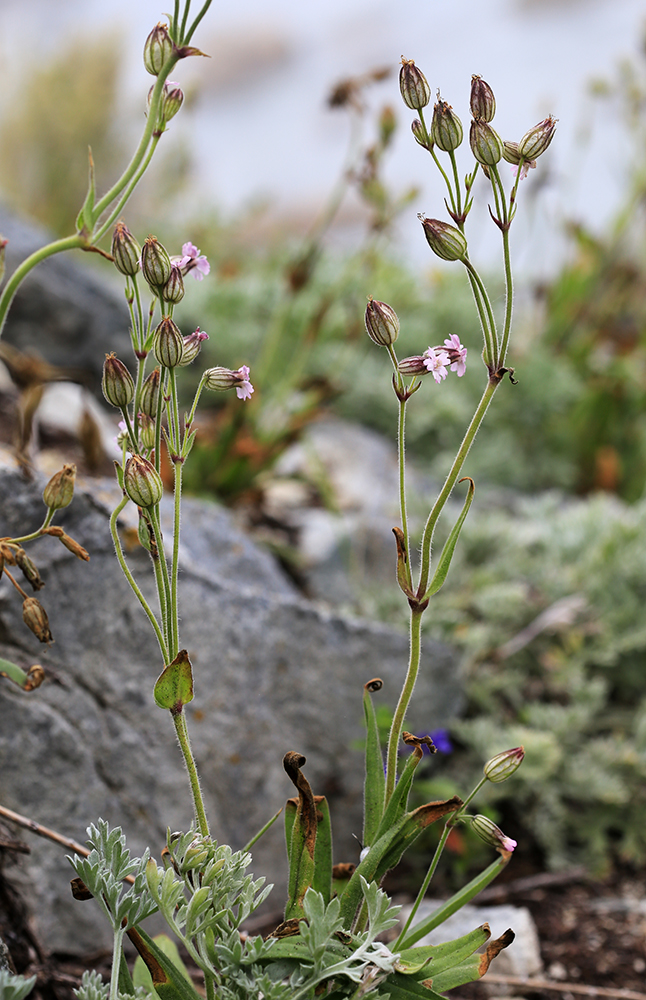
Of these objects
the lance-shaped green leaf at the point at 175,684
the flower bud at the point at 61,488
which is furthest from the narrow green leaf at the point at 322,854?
the flower bud at the point at 61,488

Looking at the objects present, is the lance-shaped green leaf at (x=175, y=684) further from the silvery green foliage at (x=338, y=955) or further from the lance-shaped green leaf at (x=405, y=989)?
the lance-shaped green leaf at (x=405, y=989)

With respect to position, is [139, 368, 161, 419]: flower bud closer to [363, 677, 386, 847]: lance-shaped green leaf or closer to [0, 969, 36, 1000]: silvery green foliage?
[363, 677, 386, 847]: lance-shaped green leaf

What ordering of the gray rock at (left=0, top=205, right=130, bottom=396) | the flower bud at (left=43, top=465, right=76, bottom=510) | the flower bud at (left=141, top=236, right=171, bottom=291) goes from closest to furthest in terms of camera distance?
the flower bud at (left=141, top=236, right=171, bottom=291), the flower bud at (left=43, top=465, right=76, bottom=510), the gray rock at (left=0, top=205, right=130, bottom=396)

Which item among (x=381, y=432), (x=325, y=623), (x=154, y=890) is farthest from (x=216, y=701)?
(x=381, y=432)

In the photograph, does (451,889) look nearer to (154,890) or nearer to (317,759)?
(317,759)

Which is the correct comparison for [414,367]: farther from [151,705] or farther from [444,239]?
[151,705]

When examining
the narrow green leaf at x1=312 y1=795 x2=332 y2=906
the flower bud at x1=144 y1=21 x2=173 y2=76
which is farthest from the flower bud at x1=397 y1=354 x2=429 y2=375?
the narrow green leaf at x1=312 y1=795 x2=332 y2=906
